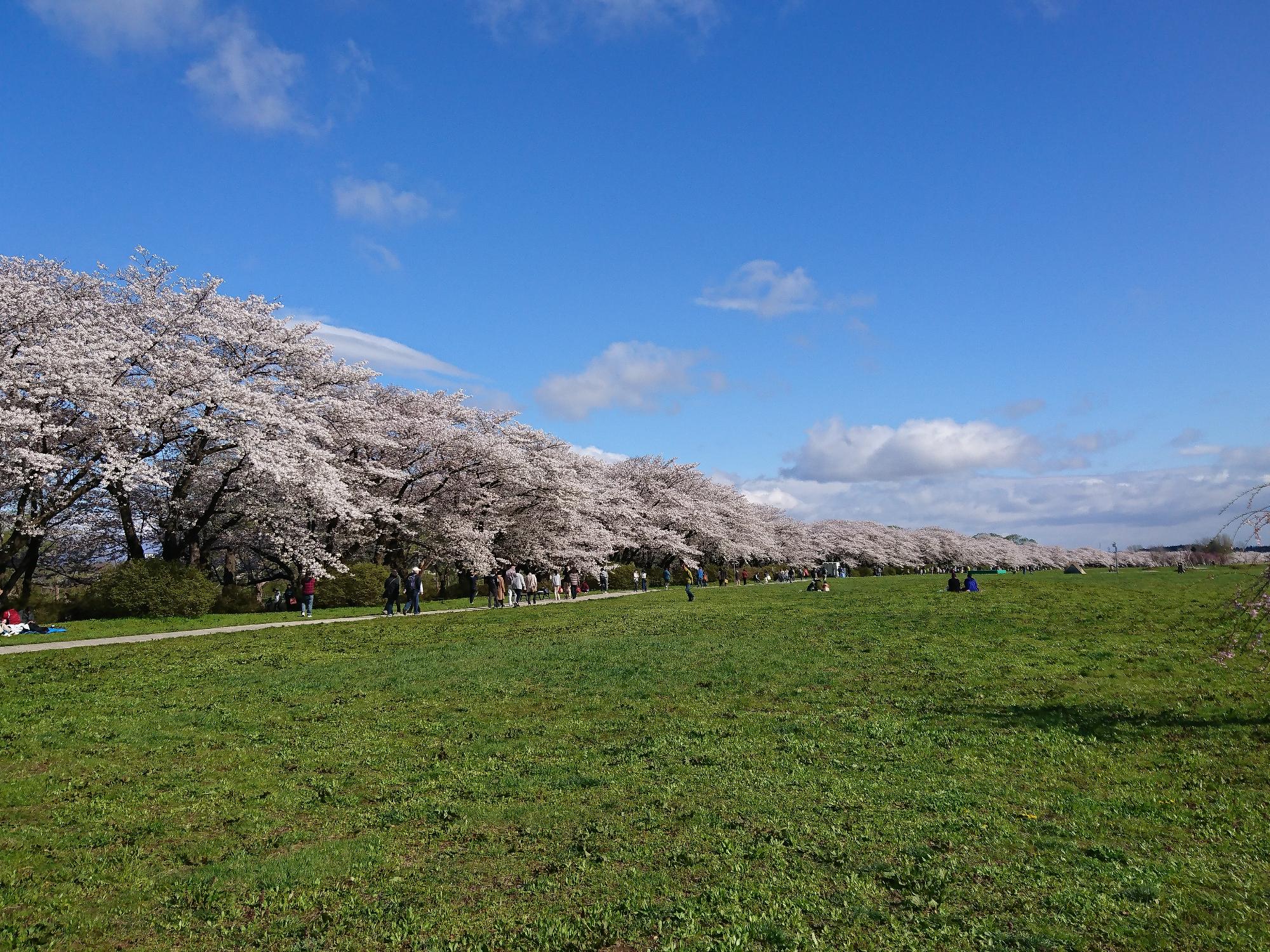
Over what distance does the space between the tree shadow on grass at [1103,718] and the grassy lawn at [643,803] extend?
0.24ft

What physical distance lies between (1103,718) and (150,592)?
101 feet

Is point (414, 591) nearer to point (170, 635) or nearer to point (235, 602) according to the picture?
point (170, 635)

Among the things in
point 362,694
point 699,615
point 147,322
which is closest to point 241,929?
point 362,694

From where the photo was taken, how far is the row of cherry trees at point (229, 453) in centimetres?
2934

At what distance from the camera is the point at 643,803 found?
348 inches

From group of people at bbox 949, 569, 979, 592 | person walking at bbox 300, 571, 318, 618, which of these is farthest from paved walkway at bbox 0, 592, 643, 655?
group of people at bbox 949, 569, 979, 592

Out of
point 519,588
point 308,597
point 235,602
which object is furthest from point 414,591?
point 235,602

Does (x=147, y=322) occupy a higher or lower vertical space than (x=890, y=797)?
higher

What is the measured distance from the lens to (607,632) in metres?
25.3

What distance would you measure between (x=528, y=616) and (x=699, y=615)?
6.95m

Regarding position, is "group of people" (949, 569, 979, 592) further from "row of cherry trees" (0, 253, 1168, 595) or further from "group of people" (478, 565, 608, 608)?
"row of cherry trees" (0, 253, 1168, 595)

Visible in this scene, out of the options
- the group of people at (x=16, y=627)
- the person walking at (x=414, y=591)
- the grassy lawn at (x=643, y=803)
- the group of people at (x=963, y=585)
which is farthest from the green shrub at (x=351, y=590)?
the group of people at (x=963, y=585)

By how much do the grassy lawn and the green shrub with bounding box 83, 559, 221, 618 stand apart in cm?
1124

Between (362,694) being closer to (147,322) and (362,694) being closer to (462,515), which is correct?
(147,322)
